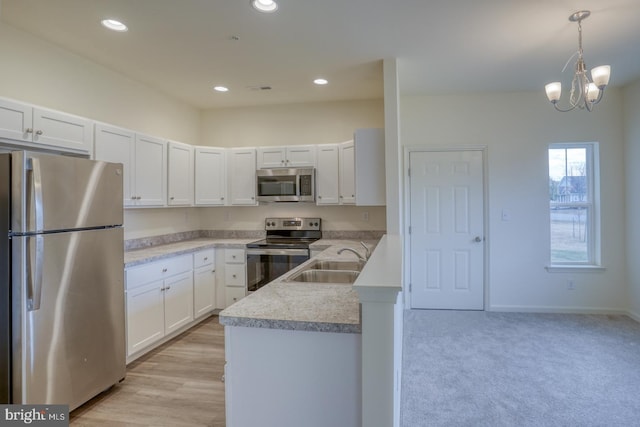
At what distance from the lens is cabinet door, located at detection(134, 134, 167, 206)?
3.39 m

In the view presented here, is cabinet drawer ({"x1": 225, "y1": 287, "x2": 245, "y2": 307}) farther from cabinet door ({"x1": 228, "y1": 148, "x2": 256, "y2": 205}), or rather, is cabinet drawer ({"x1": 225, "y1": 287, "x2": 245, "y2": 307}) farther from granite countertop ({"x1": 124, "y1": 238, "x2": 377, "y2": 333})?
granite countertop ({"x1": 124, "y1": 238, "x2": 377, "y2": 333})

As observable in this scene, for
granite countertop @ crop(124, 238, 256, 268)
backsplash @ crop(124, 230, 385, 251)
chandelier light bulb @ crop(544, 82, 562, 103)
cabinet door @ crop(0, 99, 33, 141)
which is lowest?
granite countertop @ crop(124, 238, 256, 268)

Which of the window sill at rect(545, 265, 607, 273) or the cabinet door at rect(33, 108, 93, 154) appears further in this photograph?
the window sill at rect(545, 265, 607, 273)

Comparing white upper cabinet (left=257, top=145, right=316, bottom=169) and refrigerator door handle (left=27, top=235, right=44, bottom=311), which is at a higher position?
white upper cabinet (left=257, top=145, right=316, bottom=169)

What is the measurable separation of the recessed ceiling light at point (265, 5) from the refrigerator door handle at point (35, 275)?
1.91 metres

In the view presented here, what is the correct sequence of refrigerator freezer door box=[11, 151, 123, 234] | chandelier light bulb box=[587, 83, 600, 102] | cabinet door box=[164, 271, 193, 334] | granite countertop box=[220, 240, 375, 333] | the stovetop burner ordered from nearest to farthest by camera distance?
granite countertop box=[220, 240, 375, 333]
refrigerator freezer door box=[11, 151, 123, 234]
chandelier light bulb box=[587, 83, 600, 102]
cabinet door box=[164, 271, 193, 334]
the stovetop burner

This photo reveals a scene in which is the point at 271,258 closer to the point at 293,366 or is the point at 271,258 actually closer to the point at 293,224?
the point at 293,224

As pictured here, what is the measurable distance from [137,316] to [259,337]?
1998mm

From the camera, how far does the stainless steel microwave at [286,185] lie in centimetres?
424

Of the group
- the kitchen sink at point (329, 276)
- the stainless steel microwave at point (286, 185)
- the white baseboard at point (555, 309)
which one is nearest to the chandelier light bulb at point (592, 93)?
the kitchen sink at point (329, 276)

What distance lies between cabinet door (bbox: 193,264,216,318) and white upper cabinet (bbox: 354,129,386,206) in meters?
1.91

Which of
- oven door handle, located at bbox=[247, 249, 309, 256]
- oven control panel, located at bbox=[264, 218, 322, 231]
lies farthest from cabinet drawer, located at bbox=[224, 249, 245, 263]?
oven control panel, located at bbox=[264, 218, 322, 231]

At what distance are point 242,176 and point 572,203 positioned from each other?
408 centimetres

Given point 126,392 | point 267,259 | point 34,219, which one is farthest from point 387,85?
point 126,392
